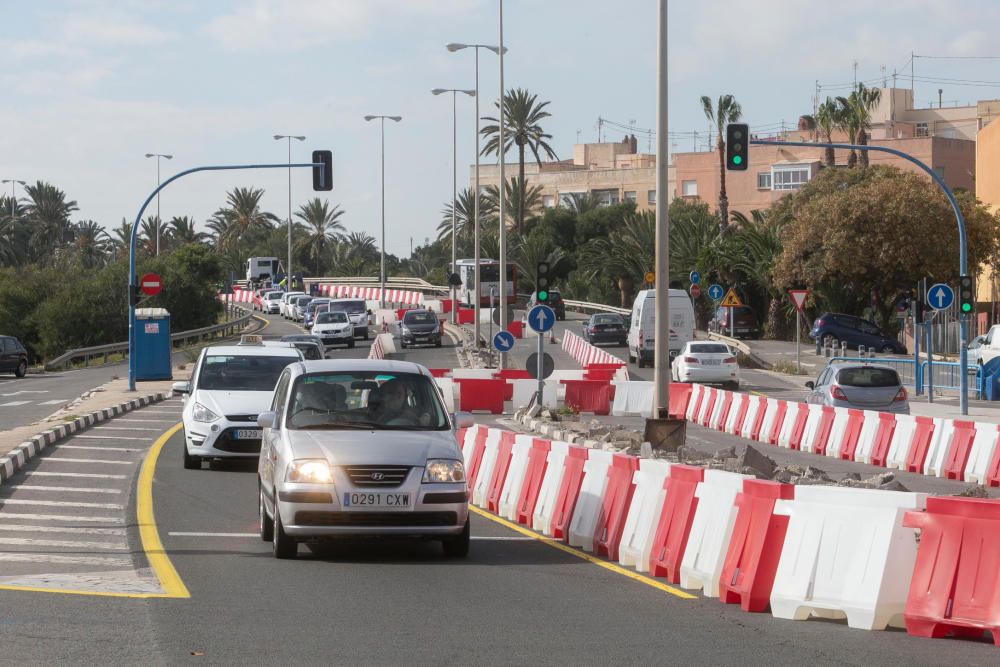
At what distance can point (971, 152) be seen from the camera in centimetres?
9656

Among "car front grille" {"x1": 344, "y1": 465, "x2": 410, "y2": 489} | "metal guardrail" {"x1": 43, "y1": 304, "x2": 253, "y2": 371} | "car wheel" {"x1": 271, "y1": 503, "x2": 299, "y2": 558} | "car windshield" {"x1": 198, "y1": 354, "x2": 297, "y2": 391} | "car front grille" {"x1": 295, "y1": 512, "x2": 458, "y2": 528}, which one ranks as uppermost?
"car windshield" {"x1": 198, "y1": 354, "x2": 297, "y2": 391}

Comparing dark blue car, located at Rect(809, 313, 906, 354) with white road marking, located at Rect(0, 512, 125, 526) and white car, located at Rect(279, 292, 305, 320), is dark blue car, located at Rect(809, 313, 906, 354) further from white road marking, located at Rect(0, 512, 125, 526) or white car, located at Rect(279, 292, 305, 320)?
white road marking, located at Rect(0, 512, 125, 526)

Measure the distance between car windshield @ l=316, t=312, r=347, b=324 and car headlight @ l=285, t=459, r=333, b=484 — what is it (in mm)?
51923

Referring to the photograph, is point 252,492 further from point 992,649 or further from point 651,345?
point 651,345

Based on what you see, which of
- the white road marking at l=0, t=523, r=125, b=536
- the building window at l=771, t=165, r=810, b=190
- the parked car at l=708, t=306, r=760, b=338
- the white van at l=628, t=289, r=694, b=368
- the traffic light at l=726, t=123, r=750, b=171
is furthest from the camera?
the building window at l=771, t=165, r=810, b=190

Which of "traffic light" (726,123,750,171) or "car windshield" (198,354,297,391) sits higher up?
"traffic light" (726,123,750,171)

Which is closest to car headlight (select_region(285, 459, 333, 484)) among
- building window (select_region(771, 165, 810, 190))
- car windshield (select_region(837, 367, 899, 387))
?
car windshield (select_region(837, 367, 899, 387))

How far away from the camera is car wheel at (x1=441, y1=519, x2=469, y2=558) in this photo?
1184 cm

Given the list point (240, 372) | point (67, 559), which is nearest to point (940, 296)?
point (240, 372)

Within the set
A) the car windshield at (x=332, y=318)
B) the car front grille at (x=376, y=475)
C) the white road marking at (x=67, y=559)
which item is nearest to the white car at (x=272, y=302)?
the car windshield at (x=332, y=318)

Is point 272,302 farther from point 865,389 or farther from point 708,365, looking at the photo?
point 865,389

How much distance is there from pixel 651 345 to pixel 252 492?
112ft

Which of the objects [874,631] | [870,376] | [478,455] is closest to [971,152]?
[870,376]

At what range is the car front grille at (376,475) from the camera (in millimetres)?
11406
